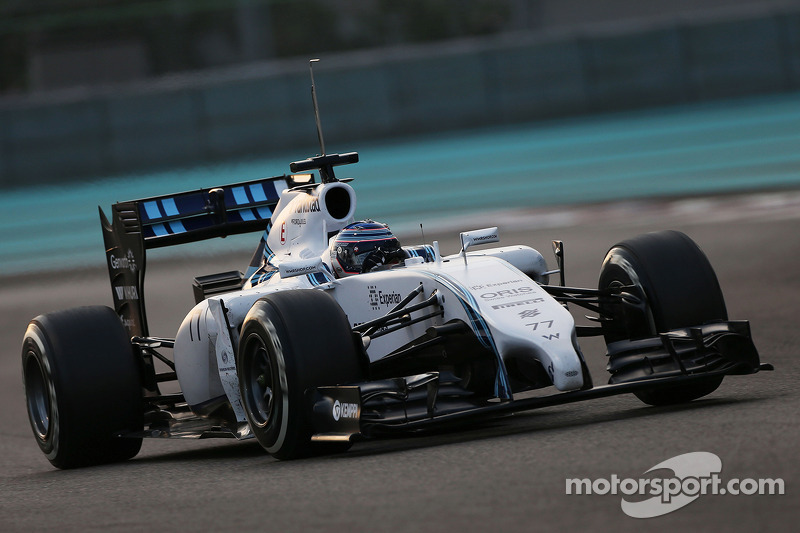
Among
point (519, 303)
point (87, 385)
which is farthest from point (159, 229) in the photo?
point (519, 303)

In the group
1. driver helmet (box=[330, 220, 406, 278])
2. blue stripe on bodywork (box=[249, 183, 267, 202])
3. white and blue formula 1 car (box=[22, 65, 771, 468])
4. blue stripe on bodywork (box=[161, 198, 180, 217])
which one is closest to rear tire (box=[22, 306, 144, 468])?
white and blue formula 1 car (box=[22, 65, 771, 468])

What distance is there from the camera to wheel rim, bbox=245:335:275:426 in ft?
24.9

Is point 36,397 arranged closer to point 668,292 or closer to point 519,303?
point 519,303

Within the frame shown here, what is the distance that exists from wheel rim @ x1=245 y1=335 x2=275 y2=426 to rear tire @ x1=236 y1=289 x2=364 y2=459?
0.08 metres

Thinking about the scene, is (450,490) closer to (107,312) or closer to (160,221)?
(107,312)

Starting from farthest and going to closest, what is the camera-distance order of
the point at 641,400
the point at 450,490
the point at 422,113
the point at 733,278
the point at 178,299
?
the point at 422,113 < the point at 178,299 < the point at 733,278 < the point at 641,400 < the point at 450,490

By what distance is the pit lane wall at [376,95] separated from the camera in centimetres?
3250

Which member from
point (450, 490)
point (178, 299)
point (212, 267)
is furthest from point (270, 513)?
point (212, 267)

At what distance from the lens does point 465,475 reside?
613 centimetres

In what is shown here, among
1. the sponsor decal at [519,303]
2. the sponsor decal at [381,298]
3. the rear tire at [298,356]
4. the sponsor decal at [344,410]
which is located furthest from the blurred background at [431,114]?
the sponsor decal at [344,410]

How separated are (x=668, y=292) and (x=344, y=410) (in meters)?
2.13

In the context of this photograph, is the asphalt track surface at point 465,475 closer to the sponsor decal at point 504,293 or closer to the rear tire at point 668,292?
the rear tire at point 668,292

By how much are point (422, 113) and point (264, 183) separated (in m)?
23.2

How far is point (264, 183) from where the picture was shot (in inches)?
416
